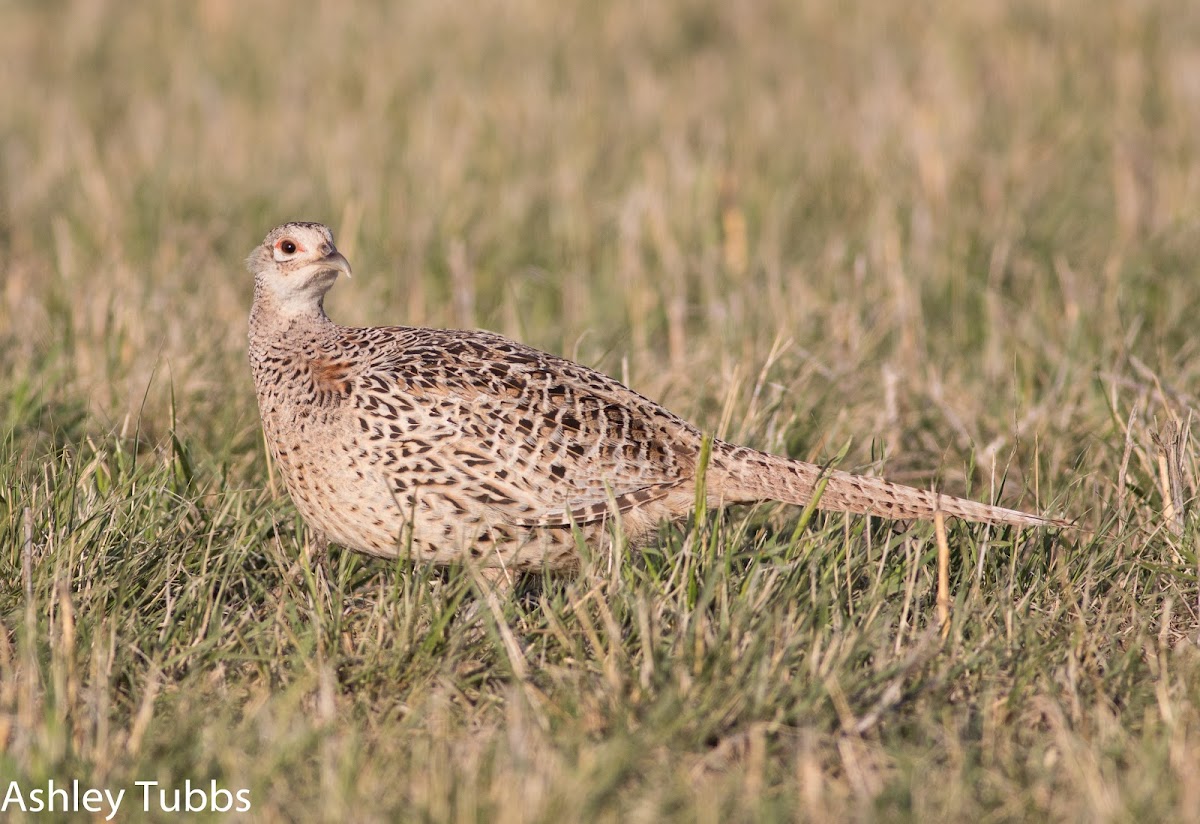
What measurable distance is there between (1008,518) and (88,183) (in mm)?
5414

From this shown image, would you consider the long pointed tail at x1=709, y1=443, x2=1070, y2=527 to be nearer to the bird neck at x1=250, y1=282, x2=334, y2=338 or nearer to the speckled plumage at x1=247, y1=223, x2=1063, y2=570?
the speckled plumage at x1=247, y1=223, x2=1063, y2=570

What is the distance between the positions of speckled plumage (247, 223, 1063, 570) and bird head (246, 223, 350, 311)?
163mm

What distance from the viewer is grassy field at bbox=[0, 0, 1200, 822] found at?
11.4ft

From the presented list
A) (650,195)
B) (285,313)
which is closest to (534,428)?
(285,313)

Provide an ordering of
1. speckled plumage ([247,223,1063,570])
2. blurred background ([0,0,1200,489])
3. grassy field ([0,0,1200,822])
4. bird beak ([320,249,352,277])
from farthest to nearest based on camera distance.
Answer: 1. blurred background ([0,0,1200,489])
2. bird beak ([320,249,352,277])
3. speckled plumage ([247,223,1063,570])
4. grassy field ([0,0,1200,822])

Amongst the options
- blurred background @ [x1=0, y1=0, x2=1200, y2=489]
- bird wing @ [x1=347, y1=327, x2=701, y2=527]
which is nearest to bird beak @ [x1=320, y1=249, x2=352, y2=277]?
bird wing @ [x1=347, y1=327, x2=701, y2=527]

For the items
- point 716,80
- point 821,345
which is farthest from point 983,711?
point 716,80

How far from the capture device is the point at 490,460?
13.8ft

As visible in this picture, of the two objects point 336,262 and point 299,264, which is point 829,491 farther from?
point 299,264

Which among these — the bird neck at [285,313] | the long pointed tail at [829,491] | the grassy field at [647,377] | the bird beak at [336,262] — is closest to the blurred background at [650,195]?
the grassy field at [647,377]

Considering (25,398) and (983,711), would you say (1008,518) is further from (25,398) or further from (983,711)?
(25,398)

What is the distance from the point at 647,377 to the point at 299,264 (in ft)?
5.17

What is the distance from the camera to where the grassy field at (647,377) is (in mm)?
3477

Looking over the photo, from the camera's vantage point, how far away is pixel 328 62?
1031 cm
